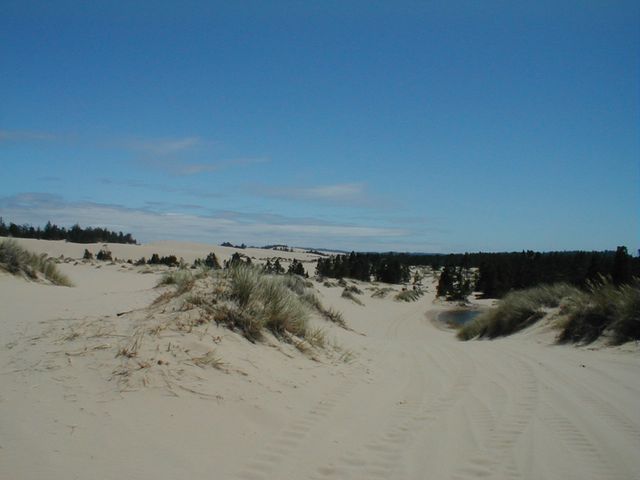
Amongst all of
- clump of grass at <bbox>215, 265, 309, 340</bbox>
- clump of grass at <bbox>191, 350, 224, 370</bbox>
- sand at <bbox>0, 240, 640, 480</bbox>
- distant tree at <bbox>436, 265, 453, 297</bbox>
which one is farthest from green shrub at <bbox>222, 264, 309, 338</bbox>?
distant tree at <bbox>436, 265, 453, 297</bbox>

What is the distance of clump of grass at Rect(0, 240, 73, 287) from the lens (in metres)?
12.9

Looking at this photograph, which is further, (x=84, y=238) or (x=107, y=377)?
(x=84, y=238)

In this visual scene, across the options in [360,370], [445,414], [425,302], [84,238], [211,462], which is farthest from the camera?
[84,238]

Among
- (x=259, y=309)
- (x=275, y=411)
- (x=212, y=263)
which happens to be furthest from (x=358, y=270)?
(x=275, y=411)

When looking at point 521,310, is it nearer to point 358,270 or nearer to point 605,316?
point 605,316

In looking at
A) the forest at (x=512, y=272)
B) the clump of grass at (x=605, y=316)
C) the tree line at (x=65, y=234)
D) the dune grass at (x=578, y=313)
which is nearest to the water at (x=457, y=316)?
the forest at (x=512, y=272)

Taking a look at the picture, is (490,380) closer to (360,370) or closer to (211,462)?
(360,370)

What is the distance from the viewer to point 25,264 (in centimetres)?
1352

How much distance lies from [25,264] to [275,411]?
1233cm

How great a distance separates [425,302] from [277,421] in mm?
31997

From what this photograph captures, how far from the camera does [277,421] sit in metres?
4.08

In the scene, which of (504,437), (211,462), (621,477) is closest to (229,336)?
(211,462)

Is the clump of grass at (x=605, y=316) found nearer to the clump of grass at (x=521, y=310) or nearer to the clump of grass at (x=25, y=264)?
the clump of grass at (x=521, y=310)

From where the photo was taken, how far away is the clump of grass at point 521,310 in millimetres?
12883
